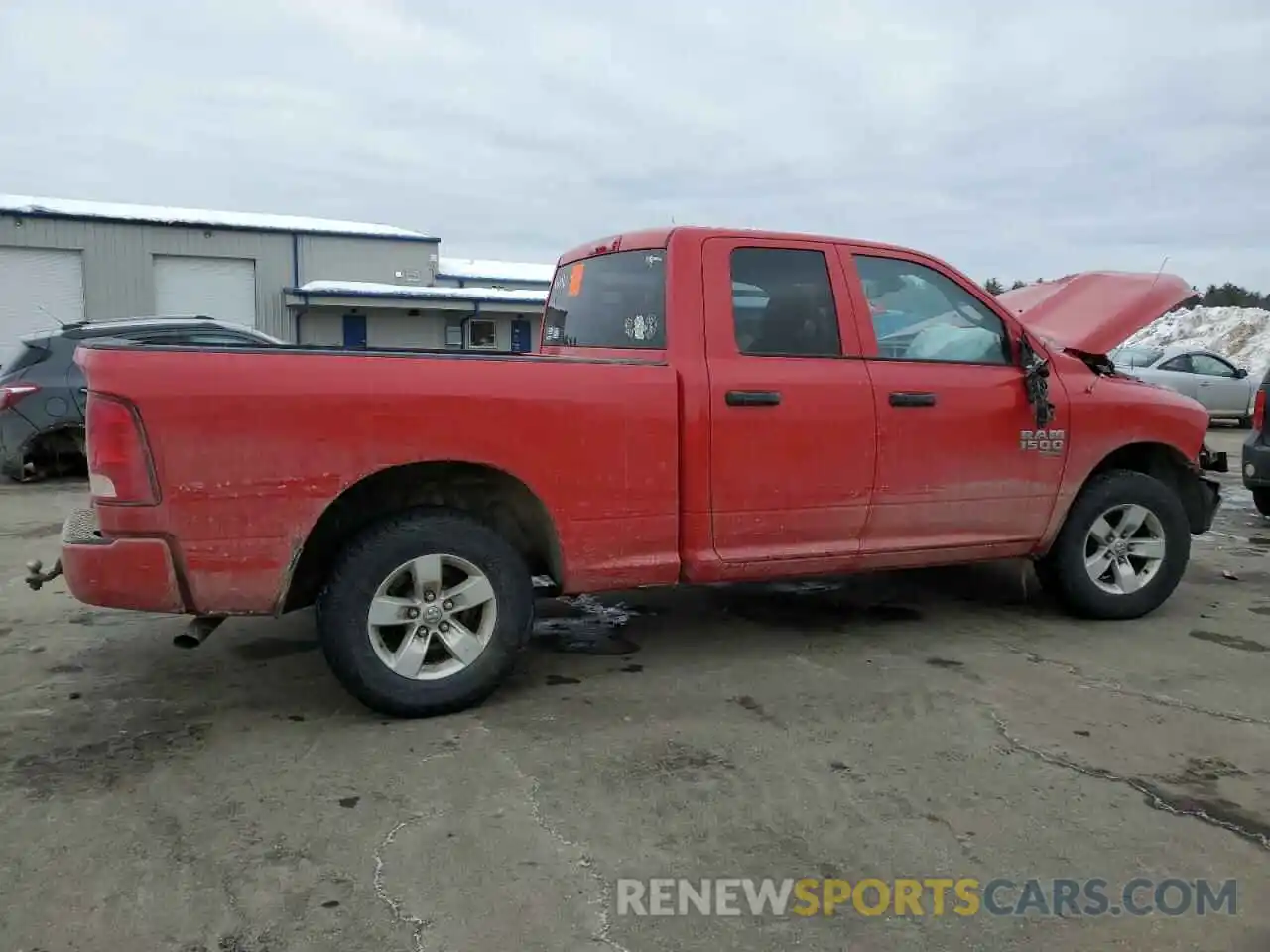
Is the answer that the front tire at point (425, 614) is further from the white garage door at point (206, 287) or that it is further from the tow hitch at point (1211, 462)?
the white garage door at point (206, 287)

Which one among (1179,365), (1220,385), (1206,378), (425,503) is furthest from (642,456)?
(1220,385)

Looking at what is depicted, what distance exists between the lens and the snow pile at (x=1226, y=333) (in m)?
33.2

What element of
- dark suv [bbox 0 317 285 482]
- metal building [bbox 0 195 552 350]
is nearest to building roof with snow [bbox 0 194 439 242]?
metal building [bbox 0 195 552 350]

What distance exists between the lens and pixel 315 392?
11.9 feet

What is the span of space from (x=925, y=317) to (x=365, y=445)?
2.87 m

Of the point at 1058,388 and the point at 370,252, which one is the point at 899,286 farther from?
the point at 370,252

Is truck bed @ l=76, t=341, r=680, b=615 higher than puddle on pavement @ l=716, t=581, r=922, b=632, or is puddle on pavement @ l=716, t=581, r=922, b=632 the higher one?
truck bed @ l=76, t=341, r=680, b=615

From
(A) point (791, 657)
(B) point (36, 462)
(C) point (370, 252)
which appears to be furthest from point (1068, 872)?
(C) point (370, 252)

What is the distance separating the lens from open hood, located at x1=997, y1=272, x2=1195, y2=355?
212 inches

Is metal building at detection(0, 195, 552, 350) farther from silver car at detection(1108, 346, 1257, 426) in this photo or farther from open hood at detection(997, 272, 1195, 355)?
open hood at detection(997, 272, 1195, 355)

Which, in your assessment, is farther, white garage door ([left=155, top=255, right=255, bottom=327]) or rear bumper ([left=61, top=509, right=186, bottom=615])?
white garage door ([left=155, top=255, right=255, bottom=327])

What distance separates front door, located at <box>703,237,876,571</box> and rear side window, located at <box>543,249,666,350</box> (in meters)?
0.24

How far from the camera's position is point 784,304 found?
4645 mm

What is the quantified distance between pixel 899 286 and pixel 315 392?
2.89 meters
